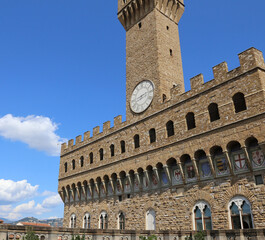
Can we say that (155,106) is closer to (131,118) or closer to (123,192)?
(131,118)

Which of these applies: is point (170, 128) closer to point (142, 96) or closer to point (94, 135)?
point (142, 96)

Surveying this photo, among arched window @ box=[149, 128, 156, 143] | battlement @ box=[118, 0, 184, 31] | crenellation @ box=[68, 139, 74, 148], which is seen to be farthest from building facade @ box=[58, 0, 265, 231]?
crenellation @ box=[68, 139, 74, 148]

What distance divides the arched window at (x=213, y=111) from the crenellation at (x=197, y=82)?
1.70 meters

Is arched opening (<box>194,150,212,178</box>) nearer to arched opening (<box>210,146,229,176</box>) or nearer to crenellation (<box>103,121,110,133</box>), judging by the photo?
arched opening (<box>210,146,229,176</box>)

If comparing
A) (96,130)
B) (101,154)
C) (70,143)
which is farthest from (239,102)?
(70,143)

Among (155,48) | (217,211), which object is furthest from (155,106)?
(217,211)

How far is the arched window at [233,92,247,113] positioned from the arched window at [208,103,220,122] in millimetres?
1289

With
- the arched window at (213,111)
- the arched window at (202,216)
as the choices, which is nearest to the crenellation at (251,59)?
the arched window at (213,111)

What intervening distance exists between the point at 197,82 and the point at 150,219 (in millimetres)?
10764

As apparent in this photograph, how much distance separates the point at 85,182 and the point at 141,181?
8.15 metres

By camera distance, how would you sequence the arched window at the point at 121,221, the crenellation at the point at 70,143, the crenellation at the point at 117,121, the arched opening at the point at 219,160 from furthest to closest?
the crenellation at the point at 70,143, the crenellation at the point at 117,121, the arched window at the point at 121,221, the arched opening at the point at 219,160

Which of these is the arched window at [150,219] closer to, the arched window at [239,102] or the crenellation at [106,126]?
the crenellation at [106,126]

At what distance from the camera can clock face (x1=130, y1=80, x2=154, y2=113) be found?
75.9 feet

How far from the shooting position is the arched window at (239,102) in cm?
1656
